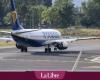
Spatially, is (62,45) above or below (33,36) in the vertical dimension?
below

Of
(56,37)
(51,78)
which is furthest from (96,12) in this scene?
(51,78)

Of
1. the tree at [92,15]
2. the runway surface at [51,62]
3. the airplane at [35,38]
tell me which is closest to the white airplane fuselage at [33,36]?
the airplane at [35,38]

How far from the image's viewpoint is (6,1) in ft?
594

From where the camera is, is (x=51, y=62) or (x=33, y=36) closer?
(x=51, y=62)

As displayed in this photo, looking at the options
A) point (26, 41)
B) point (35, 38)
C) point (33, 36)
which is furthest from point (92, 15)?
point (26, 41)

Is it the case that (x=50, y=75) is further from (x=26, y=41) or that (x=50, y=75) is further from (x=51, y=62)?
(x=26, y=41)

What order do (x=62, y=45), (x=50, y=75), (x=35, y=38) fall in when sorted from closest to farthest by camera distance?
(x=50, y=75) < (x=62, y=45) < (x=35, y=38)

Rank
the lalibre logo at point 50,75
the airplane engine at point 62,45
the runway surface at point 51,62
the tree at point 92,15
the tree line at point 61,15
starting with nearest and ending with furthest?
the lalibre logo at point 50,75, the runway surface at point 51,62, the airplane engine at point 62,45, the tree line at point 61,15, the tree at point 92,15

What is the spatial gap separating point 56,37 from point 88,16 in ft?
280

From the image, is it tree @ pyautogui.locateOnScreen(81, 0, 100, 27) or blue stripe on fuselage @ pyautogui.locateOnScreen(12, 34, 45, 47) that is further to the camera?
tree @ pyautogui.locateOnScreen(81, 0, 100, 27)

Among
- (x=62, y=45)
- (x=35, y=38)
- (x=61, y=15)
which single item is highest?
(x=35, y=38)

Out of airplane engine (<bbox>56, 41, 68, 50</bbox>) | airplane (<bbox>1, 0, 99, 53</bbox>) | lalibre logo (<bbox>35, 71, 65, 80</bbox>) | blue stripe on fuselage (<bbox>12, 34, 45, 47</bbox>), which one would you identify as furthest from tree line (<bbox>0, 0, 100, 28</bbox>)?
lalibre logo (<bbox>35, 71, 65, 80</bbox>)

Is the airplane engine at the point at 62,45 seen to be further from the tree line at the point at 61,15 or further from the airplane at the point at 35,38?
the tree line at the point at 61,15

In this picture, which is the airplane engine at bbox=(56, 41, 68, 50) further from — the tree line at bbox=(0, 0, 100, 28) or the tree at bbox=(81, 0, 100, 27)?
the tree at bbox=(81, 0, 100, 27)
